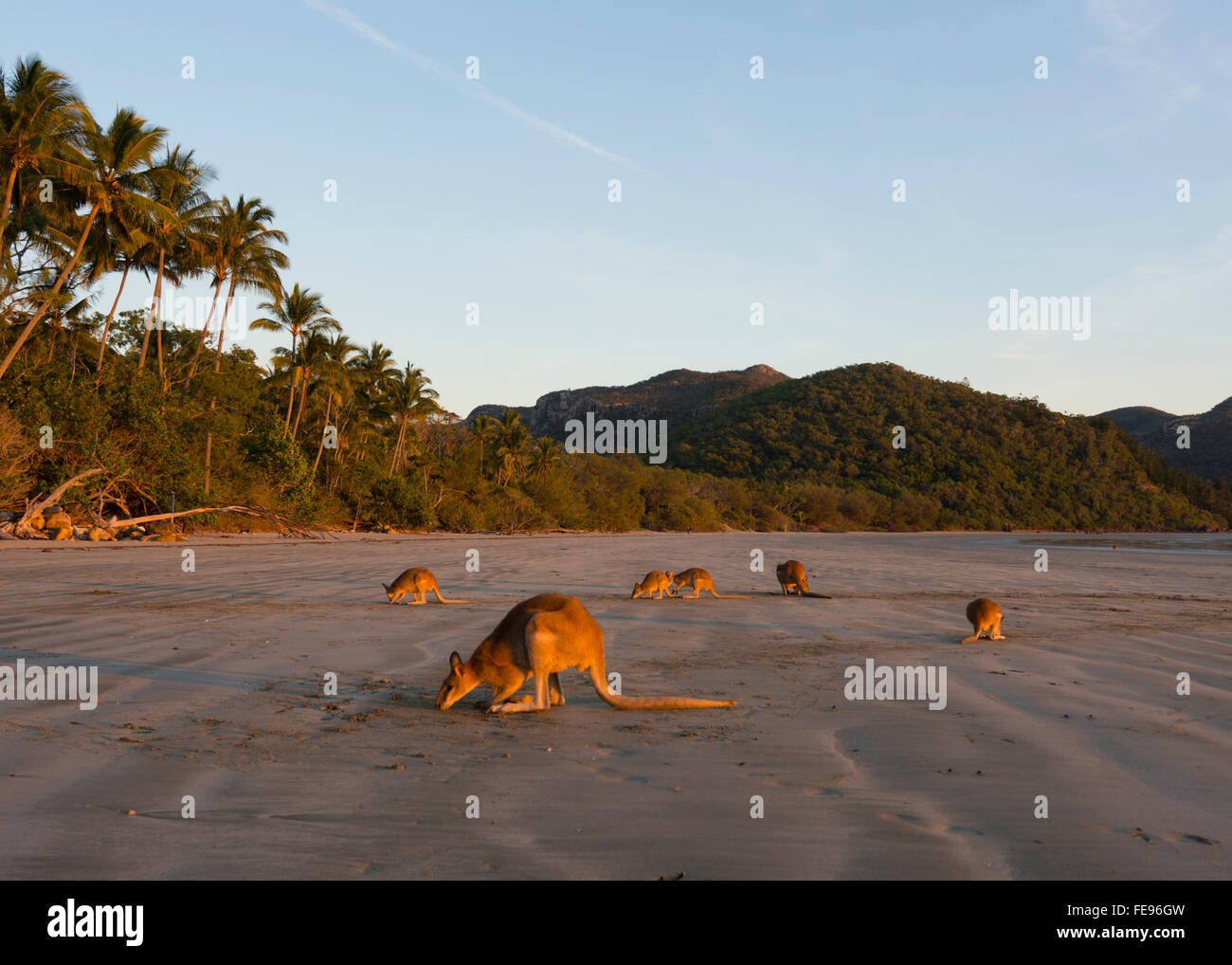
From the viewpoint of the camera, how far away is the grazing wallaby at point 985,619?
895 cm

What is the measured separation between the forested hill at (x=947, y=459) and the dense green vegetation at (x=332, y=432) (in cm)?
24

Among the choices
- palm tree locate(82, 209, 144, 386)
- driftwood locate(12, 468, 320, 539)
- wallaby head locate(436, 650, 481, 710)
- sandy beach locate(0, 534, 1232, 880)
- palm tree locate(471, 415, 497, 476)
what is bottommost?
sandy beach locate(0, 534, 1232, 880)

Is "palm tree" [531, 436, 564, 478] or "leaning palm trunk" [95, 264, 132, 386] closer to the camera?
"leaning palm trunk" [95, 264, 132, 386]

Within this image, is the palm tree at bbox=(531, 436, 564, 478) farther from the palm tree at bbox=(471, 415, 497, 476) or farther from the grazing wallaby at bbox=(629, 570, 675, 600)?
the grazing wallaby at bbox=(629, 570, 675, 600)

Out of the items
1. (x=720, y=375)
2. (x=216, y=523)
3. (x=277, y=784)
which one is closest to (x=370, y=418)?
(x=216, y=523)

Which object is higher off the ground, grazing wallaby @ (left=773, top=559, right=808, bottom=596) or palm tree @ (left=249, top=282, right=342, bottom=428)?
palm tree @ (left=249, top=282, right=342, bottom=428)

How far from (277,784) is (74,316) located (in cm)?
4052

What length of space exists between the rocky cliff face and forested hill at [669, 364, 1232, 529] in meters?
18.1

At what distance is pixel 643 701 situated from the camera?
5512mm

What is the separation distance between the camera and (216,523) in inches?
1173

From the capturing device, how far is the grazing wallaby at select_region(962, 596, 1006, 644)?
895 cm

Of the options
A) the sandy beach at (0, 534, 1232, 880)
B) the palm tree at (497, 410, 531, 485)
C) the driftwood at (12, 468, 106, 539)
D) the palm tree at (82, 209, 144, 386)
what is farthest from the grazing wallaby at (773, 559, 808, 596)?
the palm tree at (497, 410, 531, 485)

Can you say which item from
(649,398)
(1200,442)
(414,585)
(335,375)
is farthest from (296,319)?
(1200,442)

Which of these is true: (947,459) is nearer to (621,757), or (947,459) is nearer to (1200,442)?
(1200,442)
